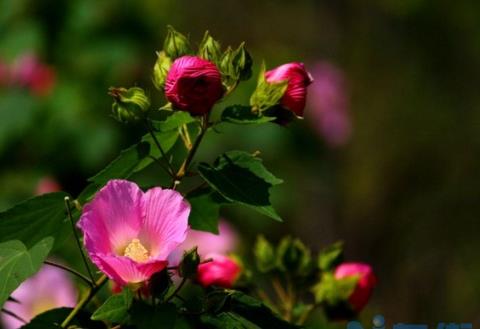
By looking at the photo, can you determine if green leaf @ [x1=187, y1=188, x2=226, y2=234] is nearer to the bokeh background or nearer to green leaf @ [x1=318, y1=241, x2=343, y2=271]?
green leaf @ [x1=318, y1=241, x2=343, y2=271]

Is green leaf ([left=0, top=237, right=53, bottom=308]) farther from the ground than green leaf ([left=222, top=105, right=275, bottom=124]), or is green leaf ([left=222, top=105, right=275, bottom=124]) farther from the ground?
green leaf ([left=222, top=105, right=275, bottom=124])

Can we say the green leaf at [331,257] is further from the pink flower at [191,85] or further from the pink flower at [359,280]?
the pink flower at [191,85]

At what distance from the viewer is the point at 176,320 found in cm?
114

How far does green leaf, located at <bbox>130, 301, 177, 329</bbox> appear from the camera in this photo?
3.66ft

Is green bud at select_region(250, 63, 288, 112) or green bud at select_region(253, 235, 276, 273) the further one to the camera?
green bud at select_region(253, 235, 276, 273)

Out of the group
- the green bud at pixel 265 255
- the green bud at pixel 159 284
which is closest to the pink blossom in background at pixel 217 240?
the green bud at pixel 265 255

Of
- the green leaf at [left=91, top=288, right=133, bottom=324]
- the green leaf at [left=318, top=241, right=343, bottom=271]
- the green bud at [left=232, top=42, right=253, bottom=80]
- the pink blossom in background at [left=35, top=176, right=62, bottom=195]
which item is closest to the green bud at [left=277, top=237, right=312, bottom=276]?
the green leaf at [left=318, top=241, right=343, bottom=271]

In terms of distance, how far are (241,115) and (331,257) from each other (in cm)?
38

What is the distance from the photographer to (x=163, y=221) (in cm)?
119

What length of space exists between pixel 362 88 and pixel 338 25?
1.30ft

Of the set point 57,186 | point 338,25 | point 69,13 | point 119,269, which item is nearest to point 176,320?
point 119,269

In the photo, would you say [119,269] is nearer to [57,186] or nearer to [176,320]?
[176,320]

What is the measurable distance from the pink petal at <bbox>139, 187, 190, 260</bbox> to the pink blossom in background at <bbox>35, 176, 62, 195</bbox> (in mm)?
1756

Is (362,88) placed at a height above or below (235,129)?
below
